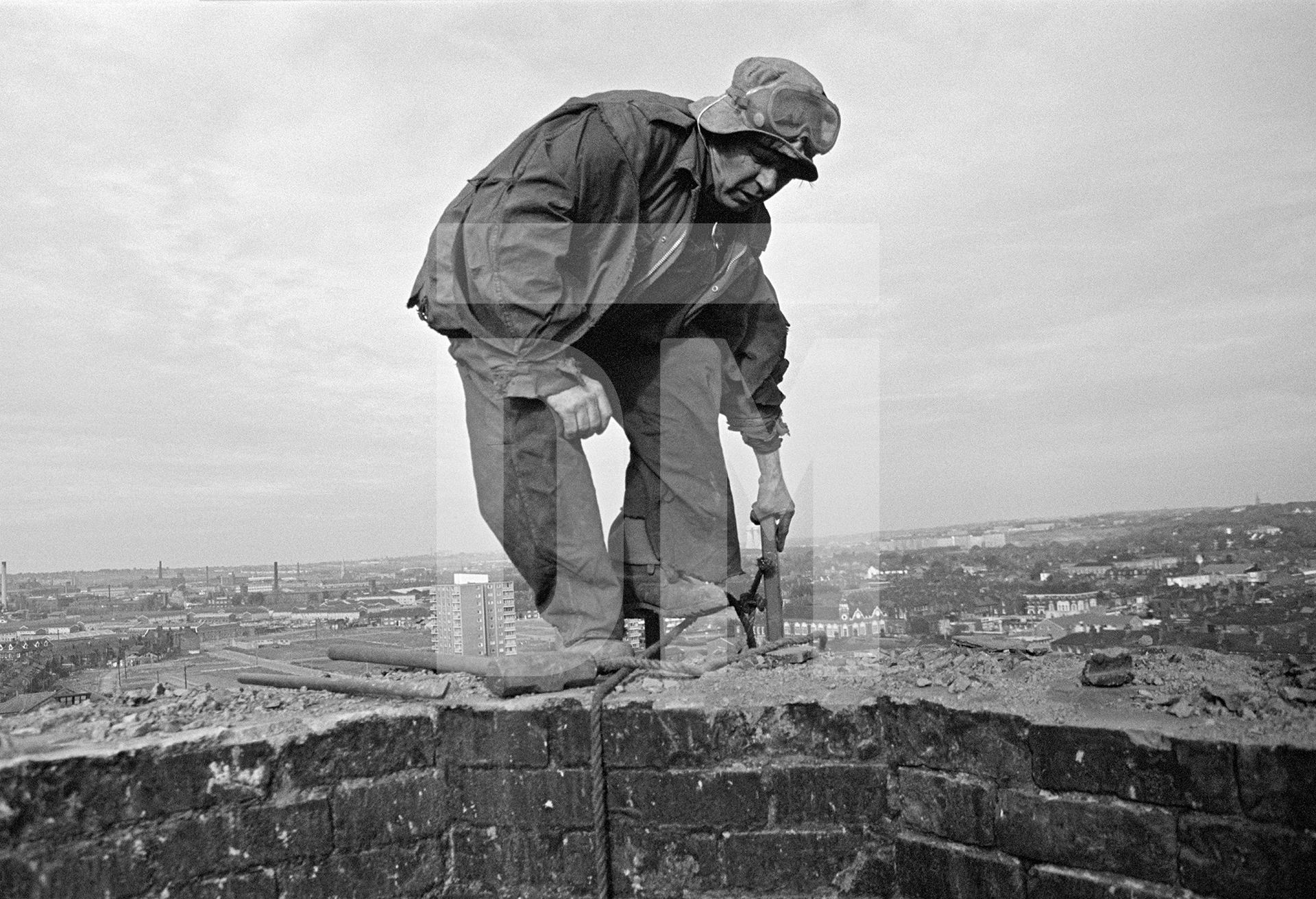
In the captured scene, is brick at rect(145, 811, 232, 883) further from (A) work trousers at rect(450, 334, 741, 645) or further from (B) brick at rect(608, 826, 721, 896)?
(A) work trousers at rect(450, 334, 741, 645)

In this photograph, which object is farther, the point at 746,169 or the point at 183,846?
the point at 746,169

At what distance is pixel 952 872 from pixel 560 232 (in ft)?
7.24

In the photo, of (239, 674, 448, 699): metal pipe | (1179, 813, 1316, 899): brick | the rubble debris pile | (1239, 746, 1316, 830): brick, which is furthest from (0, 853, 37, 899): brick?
(1239, 746, 1316, 830): brick

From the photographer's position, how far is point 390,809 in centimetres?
302

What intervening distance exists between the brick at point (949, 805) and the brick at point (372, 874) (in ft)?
4.55

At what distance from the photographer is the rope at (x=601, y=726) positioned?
300cm

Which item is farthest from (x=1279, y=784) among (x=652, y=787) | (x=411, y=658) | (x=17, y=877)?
(x=17, y=877)

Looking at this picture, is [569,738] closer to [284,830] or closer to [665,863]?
[665,863]

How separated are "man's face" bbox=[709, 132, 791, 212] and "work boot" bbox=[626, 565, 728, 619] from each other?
4.70 ft

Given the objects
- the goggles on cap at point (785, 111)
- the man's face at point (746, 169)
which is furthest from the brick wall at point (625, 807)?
the goggles on cap at point (785, 111)

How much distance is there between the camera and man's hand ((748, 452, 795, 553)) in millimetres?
4387

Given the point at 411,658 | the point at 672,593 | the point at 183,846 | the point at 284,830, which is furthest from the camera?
the point at 672,593

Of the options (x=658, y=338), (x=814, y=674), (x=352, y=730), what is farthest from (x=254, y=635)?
(x=814, y=674)

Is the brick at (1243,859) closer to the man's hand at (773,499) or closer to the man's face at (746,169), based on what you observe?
the man's hand at (773,499)
